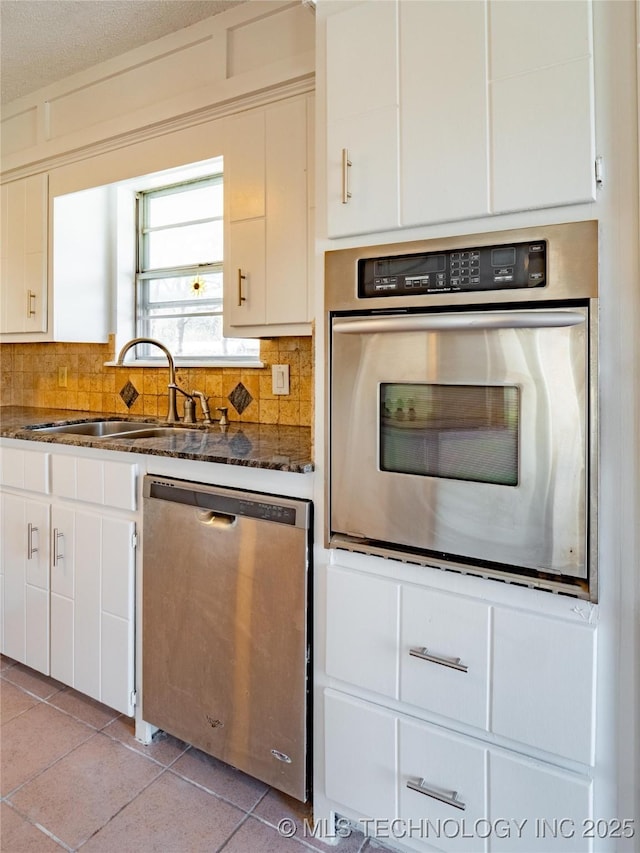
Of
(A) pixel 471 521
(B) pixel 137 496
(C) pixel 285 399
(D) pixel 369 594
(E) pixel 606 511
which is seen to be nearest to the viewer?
(E) pixel 606 511

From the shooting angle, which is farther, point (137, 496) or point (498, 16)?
point (137, 496)

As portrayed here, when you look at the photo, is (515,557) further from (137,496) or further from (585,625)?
(137,496)

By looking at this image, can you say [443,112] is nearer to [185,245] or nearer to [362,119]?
[362,119]

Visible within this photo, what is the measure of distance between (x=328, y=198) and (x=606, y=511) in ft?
3.11

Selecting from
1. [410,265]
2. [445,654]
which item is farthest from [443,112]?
[445,654]

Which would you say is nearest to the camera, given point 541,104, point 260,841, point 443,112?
point 541,104

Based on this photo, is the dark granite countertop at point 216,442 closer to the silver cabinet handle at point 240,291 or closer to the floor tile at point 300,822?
the silver cabinet handle at point 240,291

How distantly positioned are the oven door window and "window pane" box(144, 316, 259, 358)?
1.32 metres

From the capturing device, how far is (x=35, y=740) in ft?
5.94

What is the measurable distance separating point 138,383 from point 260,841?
2.02 meters

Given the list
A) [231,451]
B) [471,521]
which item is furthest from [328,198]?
[471,521]

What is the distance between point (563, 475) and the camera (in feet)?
3.47

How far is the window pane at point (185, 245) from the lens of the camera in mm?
2551

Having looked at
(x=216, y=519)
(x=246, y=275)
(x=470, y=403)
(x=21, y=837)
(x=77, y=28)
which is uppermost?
(x=77, y=28)
